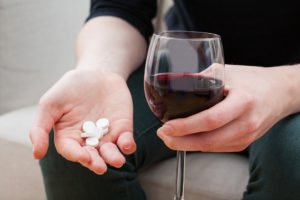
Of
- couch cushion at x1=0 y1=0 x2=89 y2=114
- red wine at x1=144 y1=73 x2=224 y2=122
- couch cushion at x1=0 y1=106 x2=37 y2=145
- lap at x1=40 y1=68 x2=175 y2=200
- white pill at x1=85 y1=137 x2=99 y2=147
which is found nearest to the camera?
red wine at x1=144 y1=73 x2=224 y2=122

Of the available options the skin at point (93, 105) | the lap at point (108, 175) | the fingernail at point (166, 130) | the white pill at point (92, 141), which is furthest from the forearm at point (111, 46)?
the fingernail at point (166, 130)

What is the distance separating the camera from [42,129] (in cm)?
69

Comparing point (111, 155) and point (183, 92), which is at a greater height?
point (183, 92)

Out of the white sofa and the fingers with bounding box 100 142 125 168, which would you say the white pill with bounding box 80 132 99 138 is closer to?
the fingers with bounding box 100 142 125 168

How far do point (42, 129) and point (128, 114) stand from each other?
0.16 metres

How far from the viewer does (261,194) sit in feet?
2.60

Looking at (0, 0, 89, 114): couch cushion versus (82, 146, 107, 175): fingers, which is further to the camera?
(0, 0, 89, 114): couch cushion

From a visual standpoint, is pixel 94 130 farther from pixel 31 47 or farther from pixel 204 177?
pixel 31 47

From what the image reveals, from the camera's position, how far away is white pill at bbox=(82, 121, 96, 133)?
73 cm

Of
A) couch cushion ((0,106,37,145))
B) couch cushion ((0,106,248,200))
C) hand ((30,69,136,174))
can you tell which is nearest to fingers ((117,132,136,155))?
hand ((30,69,136,174))

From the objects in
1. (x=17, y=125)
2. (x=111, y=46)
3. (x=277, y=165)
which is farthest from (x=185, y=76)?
(x=17, y=125)

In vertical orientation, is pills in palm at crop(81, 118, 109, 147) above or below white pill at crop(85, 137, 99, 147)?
above

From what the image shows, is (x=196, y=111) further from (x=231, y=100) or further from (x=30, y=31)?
(x=30, y=31)

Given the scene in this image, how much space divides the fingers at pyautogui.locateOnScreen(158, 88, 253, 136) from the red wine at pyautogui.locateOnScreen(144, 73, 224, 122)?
0.04ft
